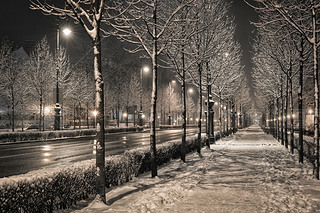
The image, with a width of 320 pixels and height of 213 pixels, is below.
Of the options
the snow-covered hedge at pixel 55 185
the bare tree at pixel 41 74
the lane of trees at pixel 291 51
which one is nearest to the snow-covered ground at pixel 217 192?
the snow-covered hedge at pixel 55 185

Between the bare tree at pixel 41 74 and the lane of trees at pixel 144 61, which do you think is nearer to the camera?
the lane of trees at pixel 144 61

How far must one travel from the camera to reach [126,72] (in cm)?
6184

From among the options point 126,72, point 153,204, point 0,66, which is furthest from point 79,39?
point 153,204

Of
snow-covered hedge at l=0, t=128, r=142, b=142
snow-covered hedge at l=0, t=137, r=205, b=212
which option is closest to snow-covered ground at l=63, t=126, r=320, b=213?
snow-covered hedge at l=0, t=137, r=205, b=212

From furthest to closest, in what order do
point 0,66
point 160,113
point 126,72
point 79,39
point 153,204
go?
point 160,113 < point 126,72 < point 79,39 < point 0,66 < point 153,204

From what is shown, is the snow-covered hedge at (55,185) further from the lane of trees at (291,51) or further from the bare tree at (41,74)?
the bare tree at (41,74)

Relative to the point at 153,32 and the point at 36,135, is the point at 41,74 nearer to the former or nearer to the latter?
the point at 36,135

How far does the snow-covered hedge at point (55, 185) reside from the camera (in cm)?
505

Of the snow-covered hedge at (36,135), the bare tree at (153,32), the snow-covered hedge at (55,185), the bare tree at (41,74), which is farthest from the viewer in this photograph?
the bare tree at (41,74)

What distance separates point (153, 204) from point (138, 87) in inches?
2021

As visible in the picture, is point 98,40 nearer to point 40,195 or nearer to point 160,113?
point 40,195

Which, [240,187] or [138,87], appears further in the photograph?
[138,87]

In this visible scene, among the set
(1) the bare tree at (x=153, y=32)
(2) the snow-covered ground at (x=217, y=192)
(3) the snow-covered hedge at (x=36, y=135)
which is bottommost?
(2) the snow-covered ground at (x=217, y=192)

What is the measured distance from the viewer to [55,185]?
19.8 ft
